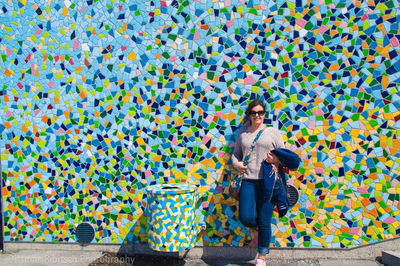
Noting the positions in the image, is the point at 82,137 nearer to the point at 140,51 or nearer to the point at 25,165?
the point at 25,165

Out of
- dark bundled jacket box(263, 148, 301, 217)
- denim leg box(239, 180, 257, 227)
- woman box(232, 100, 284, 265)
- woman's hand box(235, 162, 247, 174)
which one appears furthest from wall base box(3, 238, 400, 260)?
woman's hand box(235, 162, 247, 174)

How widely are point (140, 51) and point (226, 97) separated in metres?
1.27

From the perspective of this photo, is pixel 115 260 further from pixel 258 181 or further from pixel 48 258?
pixel 258 181

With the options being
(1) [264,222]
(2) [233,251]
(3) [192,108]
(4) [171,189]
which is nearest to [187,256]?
(2) [233,251]

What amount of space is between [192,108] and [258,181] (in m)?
1.26

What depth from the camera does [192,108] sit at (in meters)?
4.70

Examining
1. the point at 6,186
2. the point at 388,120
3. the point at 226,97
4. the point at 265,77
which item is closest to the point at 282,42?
the point at 265,77

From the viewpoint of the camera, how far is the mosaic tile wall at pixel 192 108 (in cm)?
443

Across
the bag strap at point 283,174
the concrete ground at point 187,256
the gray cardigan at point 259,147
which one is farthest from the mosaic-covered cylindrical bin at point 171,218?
the bag strap at point 283,174

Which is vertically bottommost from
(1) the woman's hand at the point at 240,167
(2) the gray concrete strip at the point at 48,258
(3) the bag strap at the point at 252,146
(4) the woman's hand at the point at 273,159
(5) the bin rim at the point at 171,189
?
(2) the gray concrete strip at the point at 48,258

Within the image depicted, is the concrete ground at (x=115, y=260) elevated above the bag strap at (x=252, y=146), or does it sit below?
below

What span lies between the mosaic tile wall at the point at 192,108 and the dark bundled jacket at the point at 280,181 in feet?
1.71

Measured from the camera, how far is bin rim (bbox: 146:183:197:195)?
4.17 metres

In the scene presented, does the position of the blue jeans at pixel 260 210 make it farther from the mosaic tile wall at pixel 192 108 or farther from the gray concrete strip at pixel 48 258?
the gray concrete strip at pixel 48 258
